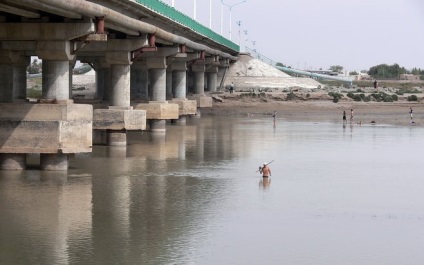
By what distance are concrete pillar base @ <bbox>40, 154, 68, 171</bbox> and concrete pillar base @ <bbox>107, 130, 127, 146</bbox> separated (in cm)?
1140

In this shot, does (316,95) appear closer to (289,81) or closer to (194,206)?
(289,81)

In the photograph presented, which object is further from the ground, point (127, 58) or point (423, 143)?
point (127, 58)

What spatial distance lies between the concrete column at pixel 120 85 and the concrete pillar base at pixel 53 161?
1250cm

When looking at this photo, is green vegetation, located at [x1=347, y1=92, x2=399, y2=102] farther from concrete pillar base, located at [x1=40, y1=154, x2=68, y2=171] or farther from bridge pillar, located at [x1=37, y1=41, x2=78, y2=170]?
concrete pillar base, located at [x1=40, y1=154, x2=68, y2=171]

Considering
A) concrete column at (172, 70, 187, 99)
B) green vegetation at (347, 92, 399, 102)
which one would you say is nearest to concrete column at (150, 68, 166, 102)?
concrete column at (172, 70, 187, 99)

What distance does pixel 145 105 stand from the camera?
5584 cm

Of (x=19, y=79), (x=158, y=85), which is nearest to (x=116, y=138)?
(x=19, y=79)

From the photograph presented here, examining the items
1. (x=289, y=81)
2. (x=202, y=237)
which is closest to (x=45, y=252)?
(x=202, y=237)

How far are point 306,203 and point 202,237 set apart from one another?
6.58 meters

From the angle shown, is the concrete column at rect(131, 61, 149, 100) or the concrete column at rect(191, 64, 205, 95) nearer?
the concrete column at rect(131, 61, 149, 100)

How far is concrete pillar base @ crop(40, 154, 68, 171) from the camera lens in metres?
32.9

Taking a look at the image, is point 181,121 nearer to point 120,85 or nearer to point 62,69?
point 120,85

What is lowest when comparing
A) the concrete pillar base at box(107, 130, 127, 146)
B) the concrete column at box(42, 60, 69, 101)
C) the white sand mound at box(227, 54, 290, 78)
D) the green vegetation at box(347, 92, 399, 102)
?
the concrete pillar base at box(107, 130, 127, 146)

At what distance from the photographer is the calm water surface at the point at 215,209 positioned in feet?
68.1
